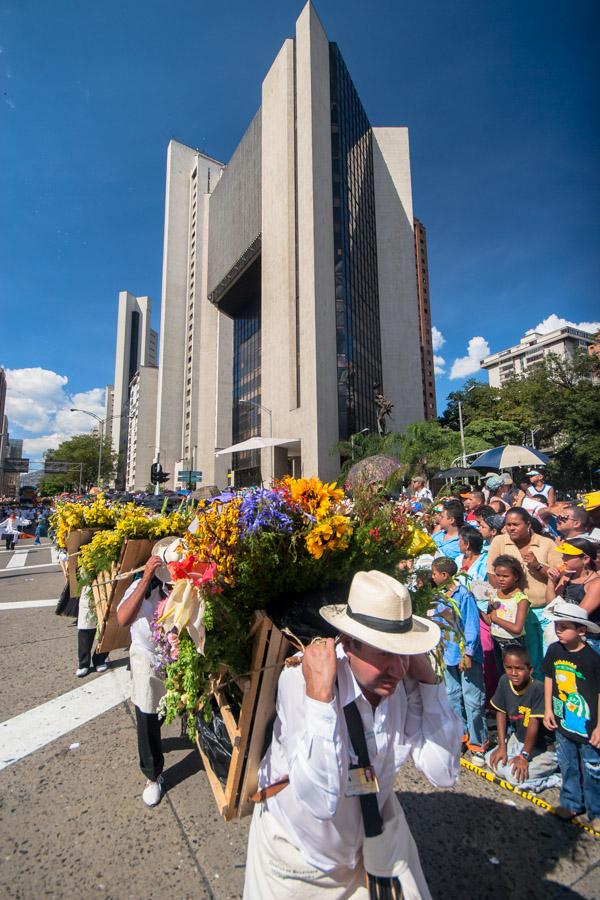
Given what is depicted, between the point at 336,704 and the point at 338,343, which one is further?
the point at 338,343

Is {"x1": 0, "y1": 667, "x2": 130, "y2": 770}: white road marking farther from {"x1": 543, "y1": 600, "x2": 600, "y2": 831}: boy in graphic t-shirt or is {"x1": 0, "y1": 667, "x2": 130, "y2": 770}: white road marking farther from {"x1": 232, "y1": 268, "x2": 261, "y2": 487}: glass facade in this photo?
{"x1": 232, "y1": 268, "x2": 261, "y2": 487}: glass facade

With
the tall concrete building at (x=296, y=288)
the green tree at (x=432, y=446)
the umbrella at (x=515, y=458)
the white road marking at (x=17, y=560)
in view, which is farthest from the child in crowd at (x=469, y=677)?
the green tree at (x=432, y=446)

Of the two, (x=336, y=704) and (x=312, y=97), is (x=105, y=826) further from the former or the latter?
(x=312, y=97)

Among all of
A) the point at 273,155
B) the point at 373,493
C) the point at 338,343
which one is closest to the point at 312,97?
the point at 273,155

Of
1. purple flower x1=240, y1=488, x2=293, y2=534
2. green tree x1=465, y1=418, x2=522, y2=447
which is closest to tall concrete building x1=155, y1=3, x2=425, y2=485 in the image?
green tree x1=465, y1=418, x2=522, y2=447

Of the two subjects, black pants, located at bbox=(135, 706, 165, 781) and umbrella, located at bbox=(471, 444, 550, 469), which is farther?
umbrella, located at bbox=(471, 444, 550, 469)

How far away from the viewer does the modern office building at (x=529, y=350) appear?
Result: 4707 inches

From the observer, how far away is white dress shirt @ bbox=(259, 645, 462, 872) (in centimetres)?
135

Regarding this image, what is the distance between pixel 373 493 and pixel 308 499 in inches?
16.9

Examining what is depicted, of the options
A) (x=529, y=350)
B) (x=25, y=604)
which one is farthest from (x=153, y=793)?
(x=529, y=350)

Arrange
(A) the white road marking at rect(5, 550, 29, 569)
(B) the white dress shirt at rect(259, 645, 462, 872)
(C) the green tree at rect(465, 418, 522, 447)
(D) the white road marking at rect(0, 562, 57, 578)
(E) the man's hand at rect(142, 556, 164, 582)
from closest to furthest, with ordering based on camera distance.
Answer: (B) the white dress shirt at rect(259, 645, 462, 872) → (E) the man's hand at rect(142, 556, 164, 582) → (D) the white road marking at rect(0, 562, 57, 578) → (A) the white road marking at rect(5, 550, 29, 569) → (C) the green tree at rect(465, 418, 522, 447)

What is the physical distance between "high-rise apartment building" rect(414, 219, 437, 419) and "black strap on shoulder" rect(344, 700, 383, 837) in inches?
3721

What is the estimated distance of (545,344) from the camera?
402 feet

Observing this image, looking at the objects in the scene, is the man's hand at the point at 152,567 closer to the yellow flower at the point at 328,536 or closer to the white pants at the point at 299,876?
the yellow flower at the point at 328,536
